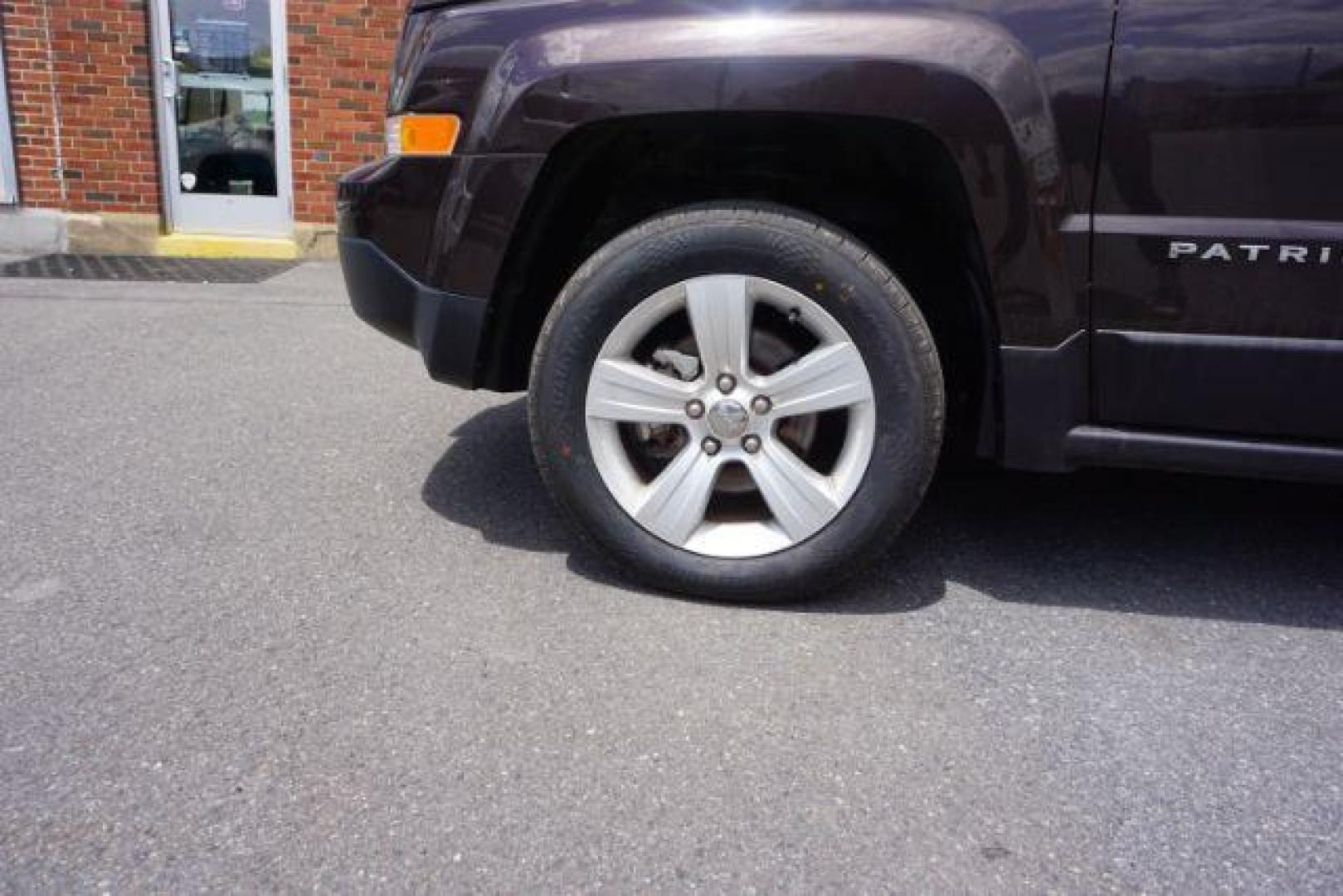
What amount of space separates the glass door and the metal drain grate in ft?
1.53

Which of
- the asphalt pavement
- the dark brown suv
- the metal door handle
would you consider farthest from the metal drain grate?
the dark brown suv

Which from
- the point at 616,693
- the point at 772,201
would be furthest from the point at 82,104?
the point at 616,693

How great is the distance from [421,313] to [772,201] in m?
0.92

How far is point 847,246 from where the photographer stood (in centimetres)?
→ 256

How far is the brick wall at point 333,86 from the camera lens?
25.0 ft

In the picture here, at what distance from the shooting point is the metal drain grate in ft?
23.1

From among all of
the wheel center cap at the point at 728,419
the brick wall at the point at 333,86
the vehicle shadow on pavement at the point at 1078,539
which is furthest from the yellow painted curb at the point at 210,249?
the wheel center cap at the point at 728,419

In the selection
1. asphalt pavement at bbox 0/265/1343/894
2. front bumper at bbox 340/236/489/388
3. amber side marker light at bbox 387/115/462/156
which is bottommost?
asphalt pavement at bbox 0/265/1343/894

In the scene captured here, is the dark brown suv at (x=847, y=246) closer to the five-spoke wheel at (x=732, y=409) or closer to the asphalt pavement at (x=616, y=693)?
the five-spoke wheel at (x=732, y=409)

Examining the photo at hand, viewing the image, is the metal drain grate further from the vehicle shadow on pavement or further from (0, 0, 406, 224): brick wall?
the vehicle shadow on pavement

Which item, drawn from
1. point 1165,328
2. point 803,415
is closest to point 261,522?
point 803,415

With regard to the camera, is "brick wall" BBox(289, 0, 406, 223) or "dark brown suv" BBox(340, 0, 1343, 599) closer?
"dark brown suv" BBox(340, 0, 1343, 599)

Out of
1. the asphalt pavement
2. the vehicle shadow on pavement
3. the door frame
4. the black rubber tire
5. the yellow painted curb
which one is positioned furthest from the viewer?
the yellow painted curb

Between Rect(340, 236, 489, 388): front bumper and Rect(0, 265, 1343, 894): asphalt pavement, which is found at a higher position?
Rect(340, 236, 489, 388): front bumper
